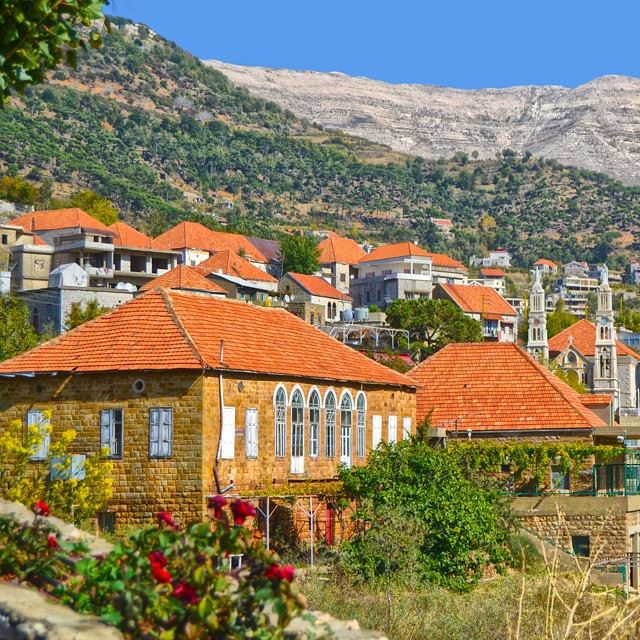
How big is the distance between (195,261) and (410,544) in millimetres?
95883

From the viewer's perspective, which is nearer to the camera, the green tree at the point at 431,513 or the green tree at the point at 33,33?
the green tree at the point at 33,33

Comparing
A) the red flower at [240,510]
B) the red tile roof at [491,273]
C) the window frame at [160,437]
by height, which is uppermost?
the red tile roof at [491,273]

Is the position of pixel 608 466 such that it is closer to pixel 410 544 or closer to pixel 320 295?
pixel 410 544

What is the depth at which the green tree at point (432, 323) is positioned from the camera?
284ft

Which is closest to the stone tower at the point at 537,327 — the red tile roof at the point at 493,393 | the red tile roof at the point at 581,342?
the red tile roof at the point at 581,342

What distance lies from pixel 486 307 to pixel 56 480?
101m

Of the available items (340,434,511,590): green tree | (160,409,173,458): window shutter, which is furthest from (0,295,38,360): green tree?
(340,434,511,590): green tree

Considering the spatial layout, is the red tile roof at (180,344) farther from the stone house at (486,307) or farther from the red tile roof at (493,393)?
the stone house at (486,307)

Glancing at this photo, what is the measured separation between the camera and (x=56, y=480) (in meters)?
25.8

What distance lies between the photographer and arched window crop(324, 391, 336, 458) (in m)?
33.3

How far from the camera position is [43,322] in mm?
71062

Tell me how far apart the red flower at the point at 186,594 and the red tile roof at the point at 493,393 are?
Answer: 96.7 ft

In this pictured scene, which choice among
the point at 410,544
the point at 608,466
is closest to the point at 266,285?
the point at 608,466

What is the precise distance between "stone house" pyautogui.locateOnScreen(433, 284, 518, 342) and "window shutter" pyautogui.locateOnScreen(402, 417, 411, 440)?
8095 cm
